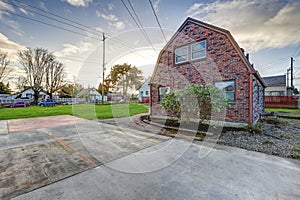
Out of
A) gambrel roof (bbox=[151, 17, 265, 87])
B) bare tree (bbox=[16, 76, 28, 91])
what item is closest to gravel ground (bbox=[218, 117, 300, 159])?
gambrel roof (bbox=[151, 17, 265, 87])

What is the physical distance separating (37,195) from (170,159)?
2473 millimetres

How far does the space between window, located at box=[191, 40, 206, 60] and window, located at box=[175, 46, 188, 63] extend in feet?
1.47

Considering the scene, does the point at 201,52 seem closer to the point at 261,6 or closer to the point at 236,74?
the point at 236,74

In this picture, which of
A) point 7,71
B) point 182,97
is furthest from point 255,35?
point 7,71

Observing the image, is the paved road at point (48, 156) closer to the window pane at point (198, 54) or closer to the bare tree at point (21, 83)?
the window pane at point (198, 54)

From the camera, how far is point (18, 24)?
892cm

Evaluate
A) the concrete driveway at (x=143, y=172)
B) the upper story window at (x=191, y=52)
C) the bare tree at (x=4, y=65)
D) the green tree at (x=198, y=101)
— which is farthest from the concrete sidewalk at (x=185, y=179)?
the bare tree at (x=4, y=65)

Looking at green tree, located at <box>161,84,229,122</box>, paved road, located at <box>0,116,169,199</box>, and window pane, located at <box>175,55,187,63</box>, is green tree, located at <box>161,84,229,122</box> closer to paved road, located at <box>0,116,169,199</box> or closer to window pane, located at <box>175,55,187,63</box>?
paved road, located at <box>0,116,169,199</box>

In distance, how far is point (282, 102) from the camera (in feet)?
51.8

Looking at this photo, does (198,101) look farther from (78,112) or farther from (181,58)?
(78,112)

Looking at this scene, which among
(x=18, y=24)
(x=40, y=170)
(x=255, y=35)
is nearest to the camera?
(x=40, y=170)

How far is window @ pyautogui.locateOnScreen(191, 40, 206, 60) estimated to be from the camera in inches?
290

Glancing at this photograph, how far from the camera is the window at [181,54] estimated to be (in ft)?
26.7

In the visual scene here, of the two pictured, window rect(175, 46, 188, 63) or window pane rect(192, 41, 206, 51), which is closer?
window pane rect(192, 41, 206, 51)
